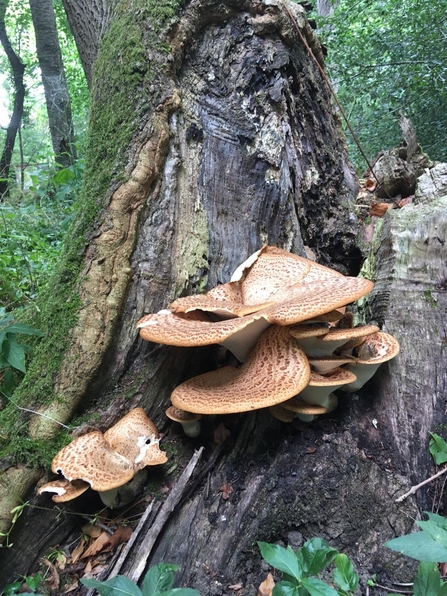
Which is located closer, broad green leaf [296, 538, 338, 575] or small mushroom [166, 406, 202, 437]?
broad green leaf [296, 538, 338, 575]

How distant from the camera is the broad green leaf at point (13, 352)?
252 centimetres

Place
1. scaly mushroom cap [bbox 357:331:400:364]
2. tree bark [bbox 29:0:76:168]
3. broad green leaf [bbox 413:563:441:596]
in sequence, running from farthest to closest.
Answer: tree bark [bbox 29:0:76:168] < scaly mushroom cap [bbox 357:331:400:364] < broad green leaf [bbox 413:563:441:596]

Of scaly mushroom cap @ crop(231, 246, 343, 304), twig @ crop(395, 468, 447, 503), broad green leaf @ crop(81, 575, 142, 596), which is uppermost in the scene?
scaly mushroom cap @ crop(231, 246, 343, 304)

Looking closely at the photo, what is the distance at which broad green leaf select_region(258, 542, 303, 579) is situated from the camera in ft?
4.89

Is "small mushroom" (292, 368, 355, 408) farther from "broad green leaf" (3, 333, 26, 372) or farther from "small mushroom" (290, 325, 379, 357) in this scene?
"broad green leaf" (3, 333, 26, 372)

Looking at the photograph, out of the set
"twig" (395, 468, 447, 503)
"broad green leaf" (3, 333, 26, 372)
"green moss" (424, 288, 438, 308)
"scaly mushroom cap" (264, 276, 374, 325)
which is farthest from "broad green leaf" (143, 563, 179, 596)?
"green moss" (424, 288, 438, 308)

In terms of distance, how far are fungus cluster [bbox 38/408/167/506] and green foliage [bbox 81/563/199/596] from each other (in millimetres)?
628

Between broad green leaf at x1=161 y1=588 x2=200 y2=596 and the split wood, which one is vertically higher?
broad green leaf at x1=161 y1=588 x2=200 y2=596

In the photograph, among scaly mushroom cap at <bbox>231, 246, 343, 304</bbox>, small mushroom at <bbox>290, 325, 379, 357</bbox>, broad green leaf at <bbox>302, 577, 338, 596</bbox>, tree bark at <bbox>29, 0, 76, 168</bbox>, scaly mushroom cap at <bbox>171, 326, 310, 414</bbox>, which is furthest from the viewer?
tree bark at <bbox>29, 0, 76, 168</bbox>

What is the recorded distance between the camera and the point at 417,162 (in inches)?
240

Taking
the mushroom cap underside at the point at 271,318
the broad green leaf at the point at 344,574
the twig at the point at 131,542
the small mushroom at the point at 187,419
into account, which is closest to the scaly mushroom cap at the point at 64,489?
the twig at the point at 131,542

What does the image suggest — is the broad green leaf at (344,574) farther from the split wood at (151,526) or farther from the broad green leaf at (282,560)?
the split wood at (151,526)

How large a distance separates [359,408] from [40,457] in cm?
193

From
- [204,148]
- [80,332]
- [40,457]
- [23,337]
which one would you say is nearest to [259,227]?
[204,148]
